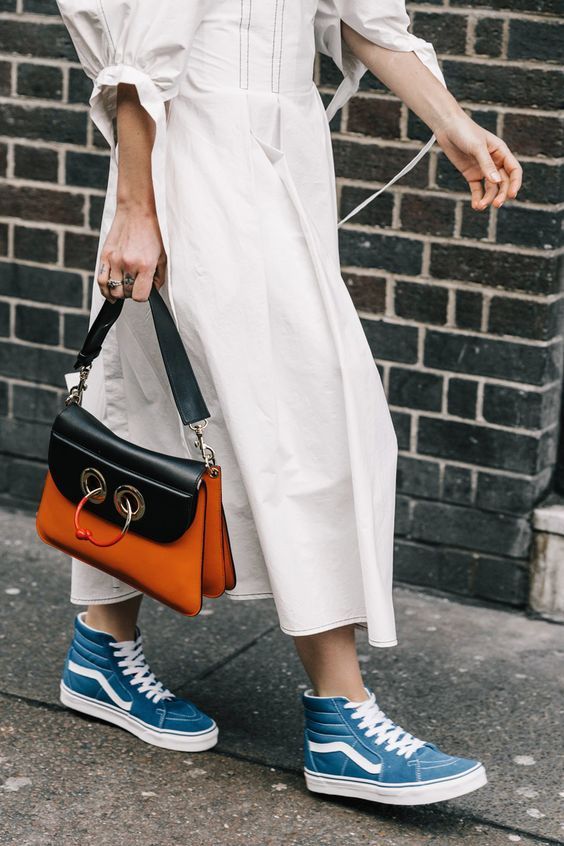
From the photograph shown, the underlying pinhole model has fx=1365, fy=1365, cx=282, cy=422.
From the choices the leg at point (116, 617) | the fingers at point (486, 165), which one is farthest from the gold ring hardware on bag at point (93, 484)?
the fingers at point (486, 165)

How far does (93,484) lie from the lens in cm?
275

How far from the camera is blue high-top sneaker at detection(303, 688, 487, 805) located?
2.73 metres

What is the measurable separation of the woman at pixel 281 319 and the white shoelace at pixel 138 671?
1.37ft

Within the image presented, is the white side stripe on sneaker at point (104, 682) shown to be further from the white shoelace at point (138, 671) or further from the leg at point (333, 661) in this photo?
the leg at point (333, 661)

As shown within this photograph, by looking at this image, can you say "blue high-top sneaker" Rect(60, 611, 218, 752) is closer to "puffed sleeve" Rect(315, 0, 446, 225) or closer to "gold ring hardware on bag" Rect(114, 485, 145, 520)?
"gold ring hardware on bag" Rect(114, 485, 145, 520)

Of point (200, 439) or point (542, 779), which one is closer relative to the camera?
point (200, 439)

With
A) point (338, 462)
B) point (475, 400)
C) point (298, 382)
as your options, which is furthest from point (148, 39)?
point (475, 400)

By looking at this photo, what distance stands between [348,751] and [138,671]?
59 cm

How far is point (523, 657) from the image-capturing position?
3656mm

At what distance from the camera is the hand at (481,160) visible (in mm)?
2746

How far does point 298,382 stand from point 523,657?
1319 mm

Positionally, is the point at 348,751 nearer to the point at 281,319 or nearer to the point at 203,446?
the point at 203,446

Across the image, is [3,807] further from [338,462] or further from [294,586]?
[338,462]

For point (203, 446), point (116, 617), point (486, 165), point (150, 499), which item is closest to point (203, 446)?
point (203, 446)
